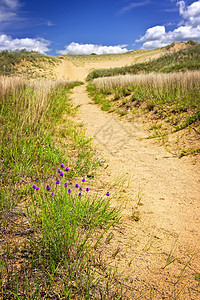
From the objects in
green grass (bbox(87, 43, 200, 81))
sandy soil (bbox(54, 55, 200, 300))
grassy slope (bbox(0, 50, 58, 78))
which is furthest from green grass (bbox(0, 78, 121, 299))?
grassy slope (bbox(0, 50, 58, 78))

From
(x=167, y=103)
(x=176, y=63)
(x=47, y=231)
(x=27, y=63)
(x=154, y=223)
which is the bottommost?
(x=154, y=223)

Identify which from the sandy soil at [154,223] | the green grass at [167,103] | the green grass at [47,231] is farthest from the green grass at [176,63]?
the green grass at [47,231]

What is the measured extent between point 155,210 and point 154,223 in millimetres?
219

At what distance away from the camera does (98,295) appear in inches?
44.6

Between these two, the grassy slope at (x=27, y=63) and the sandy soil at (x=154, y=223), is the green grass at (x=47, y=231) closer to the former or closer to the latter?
the sandy soil at (x=154, y=223)

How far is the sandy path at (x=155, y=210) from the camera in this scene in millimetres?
1338

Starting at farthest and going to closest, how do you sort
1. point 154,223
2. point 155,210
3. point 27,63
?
1. point 27,63
2. point 155,210
3. point 154,223

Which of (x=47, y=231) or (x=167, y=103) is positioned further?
(x=167, y=103)

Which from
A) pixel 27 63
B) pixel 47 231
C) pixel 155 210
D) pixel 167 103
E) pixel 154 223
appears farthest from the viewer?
pixel 27 63

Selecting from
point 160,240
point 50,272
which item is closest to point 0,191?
point 50,272

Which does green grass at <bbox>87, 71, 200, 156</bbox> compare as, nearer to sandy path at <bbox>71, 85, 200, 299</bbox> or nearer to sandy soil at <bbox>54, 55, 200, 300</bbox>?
sandy path at <bbox>71, 85, 200, 299</bbox>

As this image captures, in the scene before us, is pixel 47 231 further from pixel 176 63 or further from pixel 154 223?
pixel 176 63

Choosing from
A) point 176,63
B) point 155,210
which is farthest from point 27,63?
point 155,210

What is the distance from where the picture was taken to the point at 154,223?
185 centimetres
